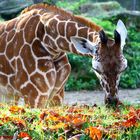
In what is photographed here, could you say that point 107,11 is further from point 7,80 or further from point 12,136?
point 12,136

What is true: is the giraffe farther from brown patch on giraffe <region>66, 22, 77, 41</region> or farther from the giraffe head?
the giraffe head

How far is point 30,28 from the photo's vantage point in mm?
8383

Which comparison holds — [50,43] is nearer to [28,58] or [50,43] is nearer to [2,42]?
[28,58]

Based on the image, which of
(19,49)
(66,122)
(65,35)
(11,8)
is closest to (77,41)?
(65,35)

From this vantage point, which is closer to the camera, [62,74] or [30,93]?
[30,93]

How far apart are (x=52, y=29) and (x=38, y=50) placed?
0.36 meters

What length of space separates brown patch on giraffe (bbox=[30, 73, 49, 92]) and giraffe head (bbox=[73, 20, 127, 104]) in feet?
3.71

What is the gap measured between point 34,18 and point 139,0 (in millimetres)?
15394

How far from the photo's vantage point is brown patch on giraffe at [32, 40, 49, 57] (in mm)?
8297

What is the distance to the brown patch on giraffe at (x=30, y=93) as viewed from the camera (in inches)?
327

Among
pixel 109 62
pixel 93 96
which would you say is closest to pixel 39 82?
pixel 109 62

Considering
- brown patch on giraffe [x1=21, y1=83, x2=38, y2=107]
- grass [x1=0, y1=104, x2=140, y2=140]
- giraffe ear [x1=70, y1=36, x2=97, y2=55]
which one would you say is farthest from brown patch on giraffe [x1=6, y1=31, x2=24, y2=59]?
grass [x1=0, y1=104, x2=140, y2=140]

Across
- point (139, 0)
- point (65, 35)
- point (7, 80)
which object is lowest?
point (139, 0)

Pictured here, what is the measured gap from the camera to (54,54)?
8.34 metres
